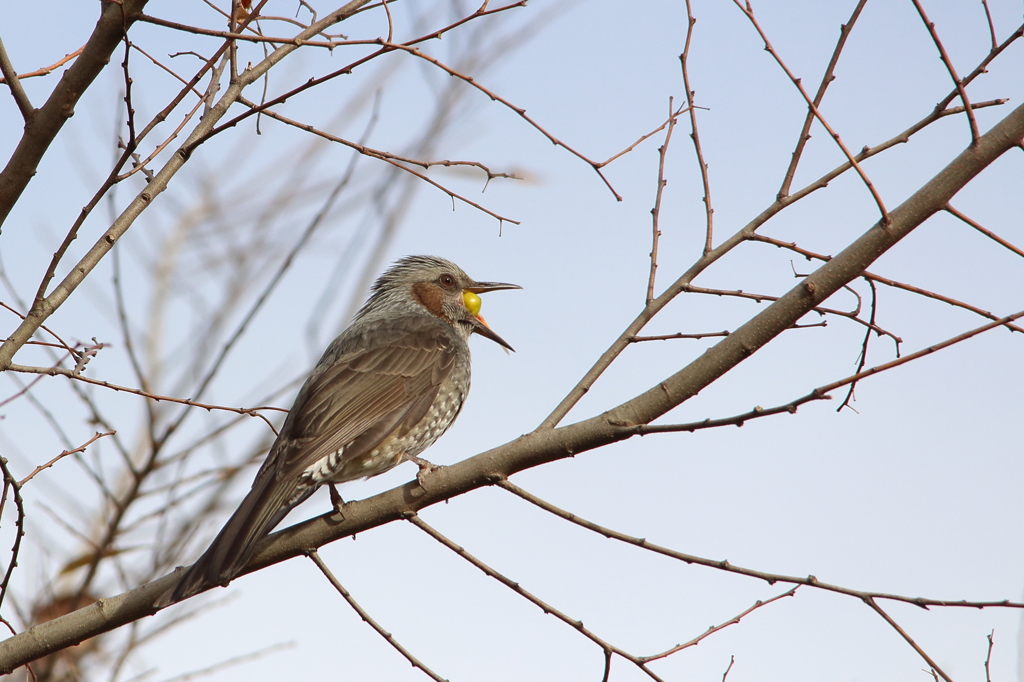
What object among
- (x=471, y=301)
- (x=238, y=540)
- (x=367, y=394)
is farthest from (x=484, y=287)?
(x=238, y=540)

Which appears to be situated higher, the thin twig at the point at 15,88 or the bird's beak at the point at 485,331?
the bird's beak at the point at 485,331

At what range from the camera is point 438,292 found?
6.22 meters

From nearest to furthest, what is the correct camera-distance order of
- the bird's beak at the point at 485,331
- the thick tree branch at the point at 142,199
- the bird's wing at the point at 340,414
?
the thick tree branch at the point at 142,199 < the bird's wing at the point at 340,414 < the bird's beak at the point at 485,331

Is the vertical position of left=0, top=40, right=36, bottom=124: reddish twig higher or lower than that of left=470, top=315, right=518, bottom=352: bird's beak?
lower

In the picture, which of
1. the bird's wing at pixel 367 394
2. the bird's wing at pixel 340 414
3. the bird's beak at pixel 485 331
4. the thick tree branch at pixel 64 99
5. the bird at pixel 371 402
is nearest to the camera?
the thick tree branch at pixel 64 99

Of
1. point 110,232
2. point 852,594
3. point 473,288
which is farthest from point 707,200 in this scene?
point 473,288

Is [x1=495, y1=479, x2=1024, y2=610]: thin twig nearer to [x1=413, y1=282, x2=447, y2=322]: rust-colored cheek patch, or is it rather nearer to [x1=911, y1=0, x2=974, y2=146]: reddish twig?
[x1=911, y1=0, x2=974, y2=146]: reddish twig

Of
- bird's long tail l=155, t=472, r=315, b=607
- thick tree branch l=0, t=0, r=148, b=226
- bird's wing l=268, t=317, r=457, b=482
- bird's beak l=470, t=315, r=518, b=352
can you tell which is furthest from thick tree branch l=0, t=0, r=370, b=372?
bird's beak l=470, t=315, r=518, b=352

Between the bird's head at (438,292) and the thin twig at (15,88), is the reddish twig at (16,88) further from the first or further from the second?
the bird's head at (438,292)

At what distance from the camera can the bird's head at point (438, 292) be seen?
6.06 meters

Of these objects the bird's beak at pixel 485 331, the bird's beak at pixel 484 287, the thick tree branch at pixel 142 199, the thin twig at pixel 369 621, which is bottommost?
the thin twig at pixel 369 621

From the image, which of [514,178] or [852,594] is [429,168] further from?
[852,594]

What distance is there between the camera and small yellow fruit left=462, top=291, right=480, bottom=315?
Result: 20.1 feet

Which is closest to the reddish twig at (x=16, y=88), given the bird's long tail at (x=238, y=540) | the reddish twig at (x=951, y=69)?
the bird's long tail at (x=238, y=540)
